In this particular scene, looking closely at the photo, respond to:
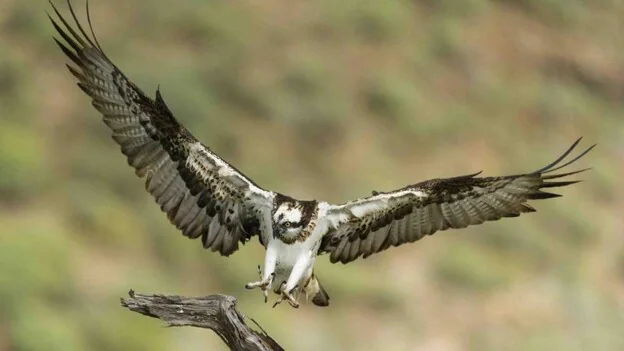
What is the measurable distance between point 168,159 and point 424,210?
1.61 meters

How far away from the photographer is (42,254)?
9750 mm

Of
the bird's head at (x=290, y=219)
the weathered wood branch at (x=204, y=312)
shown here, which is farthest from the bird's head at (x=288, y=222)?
the weathered wood branch at (x=204, y=312)

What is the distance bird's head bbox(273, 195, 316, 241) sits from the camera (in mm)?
4910

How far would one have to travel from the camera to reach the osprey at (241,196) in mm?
5203

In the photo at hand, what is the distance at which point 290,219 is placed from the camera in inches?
193

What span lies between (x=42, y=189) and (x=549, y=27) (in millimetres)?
10028

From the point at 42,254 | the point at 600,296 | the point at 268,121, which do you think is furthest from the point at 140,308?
the point at 600,296

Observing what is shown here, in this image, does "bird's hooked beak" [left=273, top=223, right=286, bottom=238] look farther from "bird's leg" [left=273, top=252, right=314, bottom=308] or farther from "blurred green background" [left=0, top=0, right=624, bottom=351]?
"blurred green background" [left=0, top=0, right=624, bottom=351]

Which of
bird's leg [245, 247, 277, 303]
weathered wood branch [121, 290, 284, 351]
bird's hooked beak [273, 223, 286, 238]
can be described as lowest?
weathered wood branch [121, 290, 284, 351]

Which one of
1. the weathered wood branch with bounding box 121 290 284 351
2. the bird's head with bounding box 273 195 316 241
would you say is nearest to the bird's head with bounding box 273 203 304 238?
the bird's head with bounding box 273 195 316 241

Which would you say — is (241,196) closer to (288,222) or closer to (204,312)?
(288,222)

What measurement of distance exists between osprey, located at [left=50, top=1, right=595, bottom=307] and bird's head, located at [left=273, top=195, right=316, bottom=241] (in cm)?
4

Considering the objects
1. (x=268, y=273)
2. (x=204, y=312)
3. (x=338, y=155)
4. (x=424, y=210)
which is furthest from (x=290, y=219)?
(x=338, y=155)

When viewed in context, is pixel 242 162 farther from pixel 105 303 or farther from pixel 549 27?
pixel 549 27
